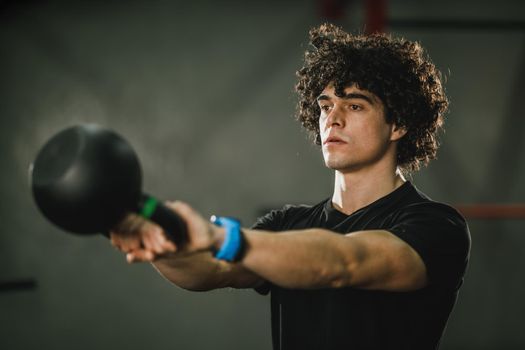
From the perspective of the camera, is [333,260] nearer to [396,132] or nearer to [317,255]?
[317,255]

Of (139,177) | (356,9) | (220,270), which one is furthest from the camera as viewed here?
(356,9)

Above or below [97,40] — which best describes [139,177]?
below

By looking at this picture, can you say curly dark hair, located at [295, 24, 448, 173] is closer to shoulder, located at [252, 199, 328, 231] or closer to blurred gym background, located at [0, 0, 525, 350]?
shoulder, located at [252, 199, 328, 231]

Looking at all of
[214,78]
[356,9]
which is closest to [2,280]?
[214,78]

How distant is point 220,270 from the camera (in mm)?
1702

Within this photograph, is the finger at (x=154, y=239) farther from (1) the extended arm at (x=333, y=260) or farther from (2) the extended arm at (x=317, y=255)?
(1) the extended arm at (x=333, y=260)

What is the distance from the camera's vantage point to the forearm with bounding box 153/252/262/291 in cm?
159

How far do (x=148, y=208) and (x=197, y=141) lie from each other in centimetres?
382

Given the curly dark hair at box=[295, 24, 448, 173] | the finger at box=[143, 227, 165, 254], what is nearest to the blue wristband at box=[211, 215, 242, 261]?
the finger at box=[143, 227, 165, 254]

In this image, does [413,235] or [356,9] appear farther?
[356,9]

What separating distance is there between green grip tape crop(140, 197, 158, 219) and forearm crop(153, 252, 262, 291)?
0.50 metres

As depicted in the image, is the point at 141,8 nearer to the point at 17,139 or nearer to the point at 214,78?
the point at 214,78

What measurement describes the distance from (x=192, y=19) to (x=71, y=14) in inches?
43.6

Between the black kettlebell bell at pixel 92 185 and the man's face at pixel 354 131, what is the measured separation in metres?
0.85
